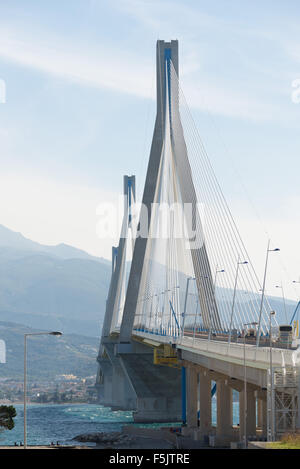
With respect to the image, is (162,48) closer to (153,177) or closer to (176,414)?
(153,177)

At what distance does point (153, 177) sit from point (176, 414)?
22.2 metres

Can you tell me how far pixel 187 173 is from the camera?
51.9 m

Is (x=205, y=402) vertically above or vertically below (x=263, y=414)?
above

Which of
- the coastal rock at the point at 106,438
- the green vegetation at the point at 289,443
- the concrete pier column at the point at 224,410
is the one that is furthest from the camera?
the coastal rock at the point at 106,438

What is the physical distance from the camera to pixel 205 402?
55.2 metres

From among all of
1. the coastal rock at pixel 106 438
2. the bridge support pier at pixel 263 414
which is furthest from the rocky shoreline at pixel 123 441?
the bridge support pier at pixel 263 414

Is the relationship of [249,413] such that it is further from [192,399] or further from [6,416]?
[6,416]

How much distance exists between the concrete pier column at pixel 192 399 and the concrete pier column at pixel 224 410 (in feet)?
31.6

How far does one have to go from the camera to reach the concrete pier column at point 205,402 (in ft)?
179

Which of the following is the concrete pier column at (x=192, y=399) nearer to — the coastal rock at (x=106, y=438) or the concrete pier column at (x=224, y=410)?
the coastal rock at (x=106, y=438)

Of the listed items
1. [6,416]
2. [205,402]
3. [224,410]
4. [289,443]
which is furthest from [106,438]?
[289,443]

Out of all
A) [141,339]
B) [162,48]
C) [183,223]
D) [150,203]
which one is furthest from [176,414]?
[162,48]

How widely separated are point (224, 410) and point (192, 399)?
10999 mm

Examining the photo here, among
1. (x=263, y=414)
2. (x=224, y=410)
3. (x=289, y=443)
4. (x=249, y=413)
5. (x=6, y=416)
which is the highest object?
(x=289, y=443)
